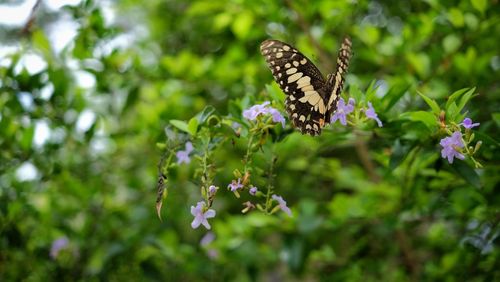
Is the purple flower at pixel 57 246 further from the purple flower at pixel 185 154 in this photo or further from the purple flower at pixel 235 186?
the purple flower at pixel 235 186

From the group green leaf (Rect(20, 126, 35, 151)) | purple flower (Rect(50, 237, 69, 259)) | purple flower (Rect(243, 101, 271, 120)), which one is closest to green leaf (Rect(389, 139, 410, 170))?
purple flower (Rect(243, 101, 271, 120))

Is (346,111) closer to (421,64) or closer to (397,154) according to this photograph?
(397,154)

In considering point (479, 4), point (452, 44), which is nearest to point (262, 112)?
point (479, 4)

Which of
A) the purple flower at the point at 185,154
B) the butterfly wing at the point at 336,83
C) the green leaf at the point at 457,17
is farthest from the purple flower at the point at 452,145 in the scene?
the green leaf at the point at 457,17

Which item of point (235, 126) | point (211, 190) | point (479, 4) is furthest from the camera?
point (479, 4)

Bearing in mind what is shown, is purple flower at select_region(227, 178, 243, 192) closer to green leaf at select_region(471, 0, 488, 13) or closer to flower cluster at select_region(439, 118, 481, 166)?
flower cluster at select_region(439, 118, 481, 166)
